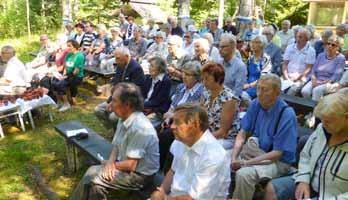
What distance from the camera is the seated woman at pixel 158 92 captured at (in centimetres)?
426

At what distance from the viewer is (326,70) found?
16.2ft

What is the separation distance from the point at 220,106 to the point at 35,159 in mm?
2555

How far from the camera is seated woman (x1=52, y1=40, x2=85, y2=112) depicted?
6254mm

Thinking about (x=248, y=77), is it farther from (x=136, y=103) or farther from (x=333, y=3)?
(x=333, y=3)

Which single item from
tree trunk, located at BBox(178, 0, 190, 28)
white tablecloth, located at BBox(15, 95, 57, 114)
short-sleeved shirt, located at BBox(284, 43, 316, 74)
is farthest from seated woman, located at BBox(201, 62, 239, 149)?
tree trunk, located at BBox(178, 0, 190, 28)

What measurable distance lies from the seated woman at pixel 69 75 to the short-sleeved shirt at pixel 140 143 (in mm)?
3697

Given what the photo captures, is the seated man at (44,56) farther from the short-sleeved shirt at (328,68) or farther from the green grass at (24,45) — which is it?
the short-sleeved shirt at (328,68)

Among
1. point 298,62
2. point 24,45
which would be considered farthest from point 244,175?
point 24,45

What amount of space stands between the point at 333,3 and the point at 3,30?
1388cm

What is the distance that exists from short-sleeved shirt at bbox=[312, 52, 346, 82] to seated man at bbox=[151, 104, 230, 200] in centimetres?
331

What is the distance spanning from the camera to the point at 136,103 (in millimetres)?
2797

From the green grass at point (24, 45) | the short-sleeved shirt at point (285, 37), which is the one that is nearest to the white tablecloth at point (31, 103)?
the short-sleeved shirt at point (285, 37)

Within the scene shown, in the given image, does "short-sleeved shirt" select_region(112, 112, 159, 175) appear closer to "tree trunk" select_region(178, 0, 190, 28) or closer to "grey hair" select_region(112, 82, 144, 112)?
"grey hair" select_region(112, 82, 144, 112)

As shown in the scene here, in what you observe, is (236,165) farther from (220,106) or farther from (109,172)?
(109,172)
